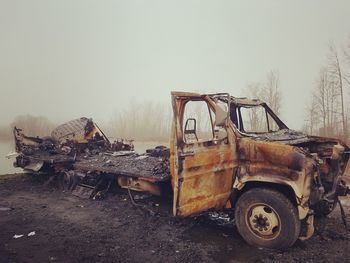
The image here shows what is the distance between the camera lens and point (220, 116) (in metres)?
5.36

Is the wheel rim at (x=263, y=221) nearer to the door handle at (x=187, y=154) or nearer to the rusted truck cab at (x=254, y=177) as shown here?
the rusted truck cab at (x=254, y=177)

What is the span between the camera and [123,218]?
6289 mm

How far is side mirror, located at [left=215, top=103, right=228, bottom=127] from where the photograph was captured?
5.30m

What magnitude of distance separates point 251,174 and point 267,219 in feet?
2.40

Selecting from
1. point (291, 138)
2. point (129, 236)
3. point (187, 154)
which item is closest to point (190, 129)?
point (187, 154)

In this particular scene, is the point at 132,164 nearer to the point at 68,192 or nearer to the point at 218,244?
the point at 68,192

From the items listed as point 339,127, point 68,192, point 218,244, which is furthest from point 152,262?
point 339,127

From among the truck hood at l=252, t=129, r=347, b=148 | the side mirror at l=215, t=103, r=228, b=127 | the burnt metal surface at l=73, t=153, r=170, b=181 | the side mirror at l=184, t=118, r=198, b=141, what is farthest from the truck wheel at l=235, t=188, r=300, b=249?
the burnt metal surface at l=73, t=153, r=170, b=181

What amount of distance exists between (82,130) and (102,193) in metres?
3.32

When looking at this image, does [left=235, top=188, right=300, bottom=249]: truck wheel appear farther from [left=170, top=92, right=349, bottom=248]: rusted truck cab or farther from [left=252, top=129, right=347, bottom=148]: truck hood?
[left=252, top=129, right=347, bottom=148]: truck hood

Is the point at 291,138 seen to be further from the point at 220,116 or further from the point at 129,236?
the point at 129,236

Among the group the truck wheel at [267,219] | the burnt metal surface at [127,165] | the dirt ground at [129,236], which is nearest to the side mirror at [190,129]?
the burnt metal surface at [127,165]

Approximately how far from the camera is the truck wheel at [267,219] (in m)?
4.57

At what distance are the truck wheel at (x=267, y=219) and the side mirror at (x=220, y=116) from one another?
123 cm
